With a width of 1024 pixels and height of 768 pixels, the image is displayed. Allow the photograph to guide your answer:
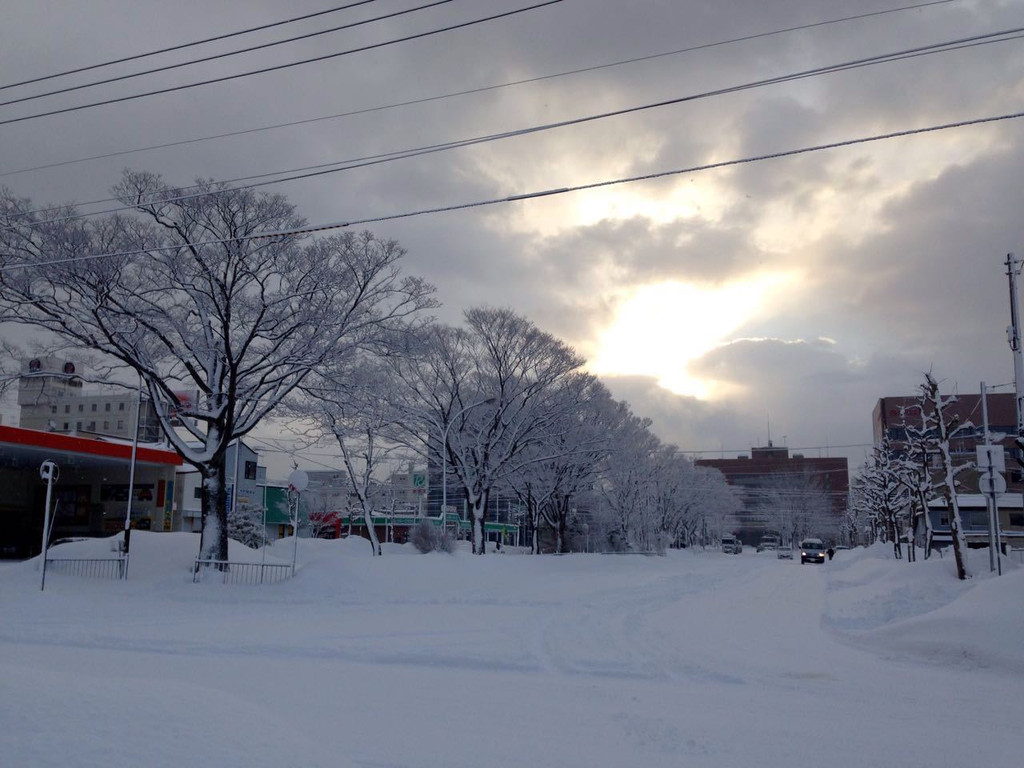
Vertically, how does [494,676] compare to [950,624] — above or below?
below

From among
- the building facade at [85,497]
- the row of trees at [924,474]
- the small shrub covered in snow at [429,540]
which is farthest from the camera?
the building facade at [85,497]

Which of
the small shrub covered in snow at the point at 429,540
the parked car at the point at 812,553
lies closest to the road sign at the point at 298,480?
the small shrub covered in snow at the point at 429,540

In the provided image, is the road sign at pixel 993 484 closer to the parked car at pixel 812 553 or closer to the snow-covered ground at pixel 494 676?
the snow-covered ground at pixel 494 676

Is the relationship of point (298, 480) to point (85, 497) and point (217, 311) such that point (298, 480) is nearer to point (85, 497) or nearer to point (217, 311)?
point (217, 311)

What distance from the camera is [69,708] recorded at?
6.57 m

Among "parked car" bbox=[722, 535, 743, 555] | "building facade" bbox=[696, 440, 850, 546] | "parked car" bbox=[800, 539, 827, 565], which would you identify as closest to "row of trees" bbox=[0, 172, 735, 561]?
"parked car" bbox=[800, 539, 827, 565]

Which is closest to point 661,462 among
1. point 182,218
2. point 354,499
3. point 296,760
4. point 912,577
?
point 354,499

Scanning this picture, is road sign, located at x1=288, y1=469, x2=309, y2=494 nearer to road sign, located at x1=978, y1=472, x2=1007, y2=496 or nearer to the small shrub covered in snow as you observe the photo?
the small shrub covered in snow

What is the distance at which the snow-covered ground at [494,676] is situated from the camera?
6.91m

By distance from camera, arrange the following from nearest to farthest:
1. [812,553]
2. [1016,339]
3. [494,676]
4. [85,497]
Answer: [494,676]
[1016,339]
[85,497]
[812,553]

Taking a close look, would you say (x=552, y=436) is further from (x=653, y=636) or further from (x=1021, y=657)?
(x=1021, y=657)

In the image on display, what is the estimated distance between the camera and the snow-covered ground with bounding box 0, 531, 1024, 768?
691cm

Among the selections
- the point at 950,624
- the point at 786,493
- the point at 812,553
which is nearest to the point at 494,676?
Result: the point at 950,624

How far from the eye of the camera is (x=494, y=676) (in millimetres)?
11609
